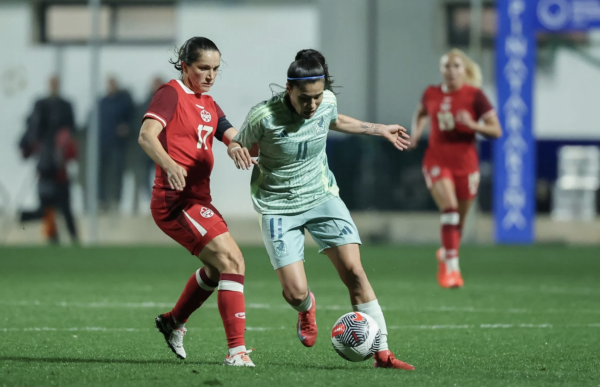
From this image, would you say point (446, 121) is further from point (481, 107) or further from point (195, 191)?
point (195, 191)

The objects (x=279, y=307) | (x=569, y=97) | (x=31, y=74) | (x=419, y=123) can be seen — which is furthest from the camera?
(x=569, y=97)

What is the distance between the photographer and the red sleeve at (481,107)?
10.1 m

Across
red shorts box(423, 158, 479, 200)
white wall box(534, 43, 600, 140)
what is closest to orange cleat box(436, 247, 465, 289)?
red shorts box(423, 158, 479, 200)

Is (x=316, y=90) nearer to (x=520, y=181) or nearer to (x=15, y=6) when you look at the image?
(x=520, y=181)

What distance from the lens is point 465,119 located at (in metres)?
9.94

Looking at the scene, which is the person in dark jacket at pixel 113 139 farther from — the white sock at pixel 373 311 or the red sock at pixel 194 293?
the white sock at pixel 373 311

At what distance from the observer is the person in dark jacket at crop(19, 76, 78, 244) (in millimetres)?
16500

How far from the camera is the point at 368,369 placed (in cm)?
536

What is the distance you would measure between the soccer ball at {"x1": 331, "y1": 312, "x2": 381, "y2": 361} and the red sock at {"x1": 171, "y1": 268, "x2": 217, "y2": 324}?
35.2 inches

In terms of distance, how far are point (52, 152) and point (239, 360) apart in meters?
11.8

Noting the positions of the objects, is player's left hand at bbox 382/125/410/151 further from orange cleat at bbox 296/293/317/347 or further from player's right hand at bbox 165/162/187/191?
player's right hand at bbox 165/162/187/191

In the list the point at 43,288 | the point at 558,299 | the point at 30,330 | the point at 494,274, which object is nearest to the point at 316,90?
the point at 30,330

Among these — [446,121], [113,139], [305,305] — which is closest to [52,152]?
[113,139]

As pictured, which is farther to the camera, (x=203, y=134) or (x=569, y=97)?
(x=569, y=97)
